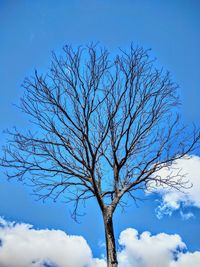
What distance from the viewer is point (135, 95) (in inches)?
239

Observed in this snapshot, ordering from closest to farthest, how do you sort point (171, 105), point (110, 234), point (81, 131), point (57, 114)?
point (110, 234), point (81, 131), point (57, 114), point (171, 105)

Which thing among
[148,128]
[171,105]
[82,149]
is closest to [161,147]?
[148,128]

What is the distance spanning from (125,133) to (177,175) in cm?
135

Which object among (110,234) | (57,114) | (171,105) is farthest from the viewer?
(171,105)

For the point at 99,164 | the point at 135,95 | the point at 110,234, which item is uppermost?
the point at 135,95

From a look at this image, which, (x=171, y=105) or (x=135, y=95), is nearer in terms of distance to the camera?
(x=135, y=95)

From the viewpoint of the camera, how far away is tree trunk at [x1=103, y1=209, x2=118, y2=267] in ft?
15.7

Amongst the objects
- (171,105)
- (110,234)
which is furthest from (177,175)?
(110,234)

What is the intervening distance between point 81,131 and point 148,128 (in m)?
1.53

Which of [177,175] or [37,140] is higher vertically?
[37,140]

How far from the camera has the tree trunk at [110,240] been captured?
188 inches

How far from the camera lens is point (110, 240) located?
16.3 feet

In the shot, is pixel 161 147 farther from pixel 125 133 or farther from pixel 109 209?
pixel 109 209

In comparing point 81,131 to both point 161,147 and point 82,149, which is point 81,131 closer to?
point 82,149
